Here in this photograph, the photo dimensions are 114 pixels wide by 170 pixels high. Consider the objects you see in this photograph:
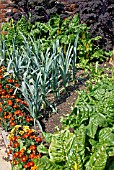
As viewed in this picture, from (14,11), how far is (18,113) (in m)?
2.81

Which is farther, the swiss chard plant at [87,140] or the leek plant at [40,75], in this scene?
the leek plant at [40,75]

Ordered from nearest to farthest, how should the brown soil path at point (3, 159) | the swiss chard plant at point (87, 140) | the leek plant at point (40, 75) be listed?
the swiss chard plant at point (87, 140)
the brown soil path at point (3, 159)
the leek plant at point (40, 75)

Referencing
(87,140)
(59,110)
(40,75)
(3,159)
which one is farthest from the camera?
(59,110)

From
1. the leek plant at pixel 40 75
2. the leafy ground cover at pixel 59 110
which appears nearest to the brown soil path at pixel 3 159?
the leafy ground cover at pixel 59 110

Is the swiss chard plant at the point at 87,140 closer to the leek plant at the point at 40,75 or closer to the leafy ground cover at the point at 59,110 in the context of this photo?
the leafy ground cover at the point at 59,110

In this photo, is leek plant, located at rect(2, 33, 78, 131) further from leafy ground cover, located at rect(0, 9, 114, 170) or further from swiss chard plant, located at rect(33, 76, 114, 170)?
swiss chard plant, located at rect(33, 76, 114, 170)

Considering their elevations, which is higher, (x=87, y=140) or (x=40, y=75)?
(x=40, y=75)

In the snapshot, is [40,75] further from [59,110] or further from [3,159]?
[3,159]

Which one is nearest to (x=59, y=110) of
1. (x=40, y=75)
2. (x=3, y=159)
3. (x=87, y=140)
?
(x=40, y=75)

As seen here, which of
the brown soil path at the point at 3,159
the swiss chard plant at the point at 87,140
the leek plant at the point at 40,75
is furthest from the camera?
the leek plant at the point at 40,75

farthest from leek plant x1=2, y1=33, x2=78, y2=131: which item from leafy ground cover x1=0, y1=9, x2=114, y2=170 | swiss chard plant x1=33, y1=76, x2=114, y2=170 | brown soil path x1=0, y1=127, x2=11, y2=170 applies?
swiss chard plant x1=33, y1=76, x2=114, y2=170

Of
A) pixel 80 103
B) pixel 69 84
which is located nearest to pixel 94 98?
pixel 80 103

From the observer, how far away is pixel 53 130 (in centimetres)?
388

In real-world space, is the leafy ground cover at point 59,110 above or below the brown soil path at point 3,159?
above
